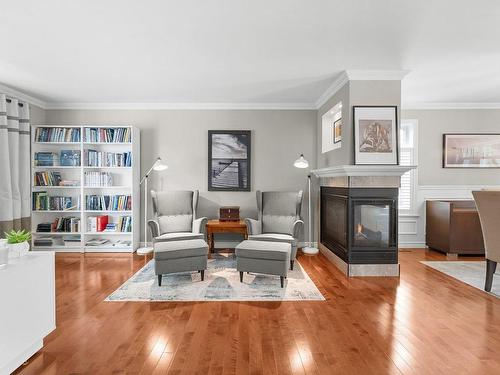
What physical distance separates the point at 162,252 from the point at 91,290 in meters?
0.87

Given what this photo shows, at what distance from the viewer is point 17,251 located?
2121mm

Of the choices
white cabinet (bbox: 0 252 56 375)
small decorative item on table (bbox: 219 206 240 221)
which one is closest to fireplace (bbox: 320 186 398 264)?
small decorative item on table (bbox: 219 206 240 221)

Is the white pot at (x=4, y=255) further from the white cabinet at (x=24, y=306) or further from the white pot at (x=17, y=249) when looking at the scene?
the white pot at (x=17, y=249)

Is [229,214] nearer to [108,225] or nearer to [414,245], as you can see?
[108,225]

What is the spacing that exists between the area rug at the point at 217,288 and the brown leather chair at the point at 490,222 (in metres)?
1.90

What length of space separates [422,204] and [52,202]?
6460 millimetres

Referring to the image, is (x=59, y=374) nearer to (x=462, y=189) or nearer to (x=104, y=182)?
(x=104, y=182)

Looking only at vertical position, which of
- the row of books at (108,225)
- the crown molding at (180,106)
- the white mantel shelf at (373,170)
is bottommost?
the row of books at (108,225)

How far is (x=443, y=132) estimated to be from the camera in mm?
5770

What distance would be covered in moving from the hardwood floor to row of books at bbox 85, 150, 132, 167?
2245 millimetres

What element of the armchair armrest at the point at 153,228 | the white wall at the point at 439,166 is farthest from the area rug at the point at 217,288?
the white wall at the point at 439,166

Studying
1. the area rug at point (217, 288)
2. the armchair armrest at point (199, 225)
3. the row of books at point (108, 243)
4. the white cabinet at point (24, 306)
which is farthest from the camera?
the row of books at point (108, 243)

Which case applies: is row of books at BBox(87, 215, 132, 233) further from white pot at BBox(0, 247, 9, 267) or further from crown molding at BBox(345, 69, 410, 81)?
crown molding at BBox(345, 69, 410, 81)

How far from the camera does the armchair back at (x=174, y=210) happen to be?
5055mm
